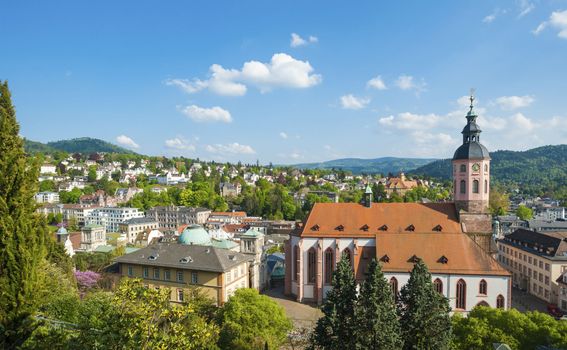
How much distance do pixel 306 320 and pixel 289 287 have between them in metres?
8.60

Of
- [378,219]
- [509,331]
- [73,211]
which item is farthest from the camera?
[73,211]

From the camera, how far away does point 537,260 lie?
2014 inches

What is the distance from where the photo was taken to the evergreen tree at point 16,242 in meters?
13.0

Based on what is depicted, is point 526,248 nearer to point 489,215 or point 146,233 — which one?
point 489,215

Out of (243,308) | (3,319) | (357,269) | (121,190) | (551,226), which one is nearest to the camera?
(3,319)

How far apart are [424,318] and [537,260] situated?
38.4m

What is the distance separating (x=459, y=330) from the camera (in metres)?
26.7

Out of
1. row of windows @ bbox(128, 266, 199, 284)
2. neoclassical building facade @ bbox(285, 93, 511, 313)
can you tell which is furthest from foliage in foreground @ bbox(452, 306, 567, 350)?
row of windows @ bbox(128, 266, 199, 284)

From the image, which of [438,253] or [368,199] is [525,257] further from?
[368,199]

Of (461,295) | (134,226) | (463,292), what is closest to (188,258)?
(461,295)

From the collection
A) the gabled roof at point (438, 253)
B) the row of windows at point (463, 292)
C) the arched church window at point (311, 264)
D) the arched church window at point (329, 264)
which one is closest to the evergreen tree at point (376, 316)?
the row of windows at point (463, 292)

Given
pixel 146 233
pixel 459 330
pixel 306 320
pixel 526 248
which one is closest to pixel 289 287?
pixel 306 320

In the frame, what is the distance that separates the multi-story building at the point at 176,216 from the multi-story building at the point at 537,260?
86.6 m

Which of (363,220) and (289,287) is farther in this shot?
(289,287)
